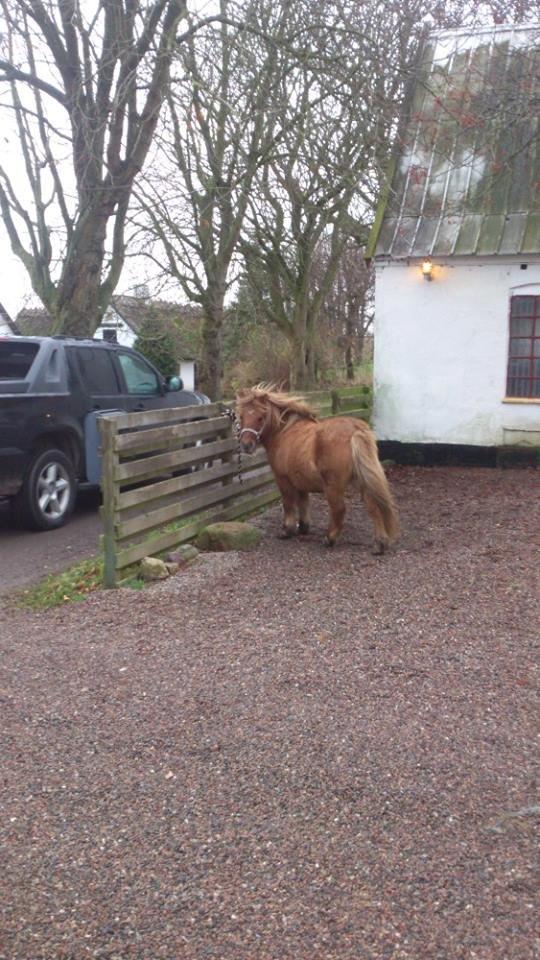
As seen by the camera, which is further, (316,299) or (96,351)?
(316,299)

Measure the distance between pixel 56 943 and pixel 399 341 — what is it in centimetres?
1154

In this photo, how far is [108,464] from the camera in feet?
22.4

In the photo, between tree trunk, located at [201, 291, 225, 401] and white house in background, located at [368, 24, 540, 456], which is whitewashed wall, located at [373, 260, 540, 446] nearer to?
white house in background, located at [368, 24, 540, 456]

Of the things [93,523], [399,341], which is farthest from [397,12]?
[93,523]

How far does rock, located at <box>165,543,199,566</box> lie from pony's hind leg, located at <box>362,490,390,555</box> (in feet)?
5.28

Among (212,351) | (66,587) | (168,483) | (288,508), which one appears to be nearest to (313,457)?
(288,508)

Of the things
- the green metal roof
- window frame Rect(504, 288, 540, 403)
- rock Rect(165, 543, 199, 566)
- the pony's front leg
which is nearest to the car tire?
rock Rect(165, 543, 199, 566)

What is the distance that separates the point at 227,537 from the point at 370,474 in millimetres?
1479

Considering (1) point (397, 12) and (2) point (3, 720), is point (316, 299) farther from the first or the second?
(2) point (3, 720)

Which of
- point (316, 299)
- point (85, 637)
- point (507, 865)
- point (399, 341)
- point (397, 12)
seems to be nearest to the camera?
point (507, 865)

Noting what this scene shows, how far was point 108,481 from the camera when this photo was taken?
682 cm

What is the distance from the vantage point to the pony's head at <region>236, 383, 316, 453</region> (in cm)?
809

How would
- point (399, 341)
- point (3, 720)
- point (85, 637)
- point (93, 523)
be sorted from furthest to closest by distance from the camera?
point (399, 341)
point (93, 523)
point (85, 637)
point (3, 720)

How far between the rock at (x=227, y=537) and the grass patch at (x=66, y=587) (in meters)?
0.99
